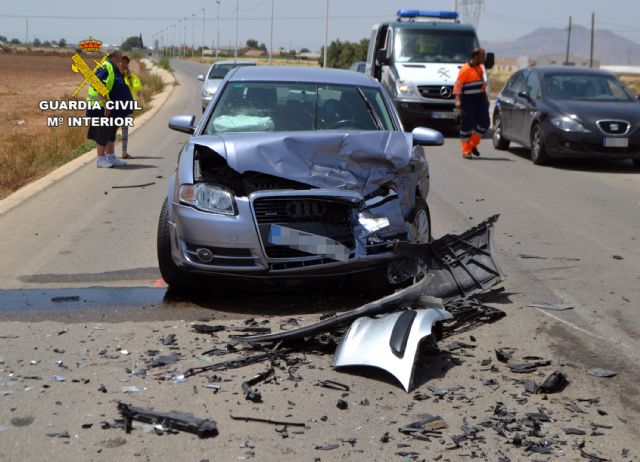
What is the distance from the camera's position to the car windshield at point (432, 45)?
893 inches

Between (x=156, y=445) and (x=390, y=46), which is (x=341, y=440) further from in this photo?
(x=390, y=46)

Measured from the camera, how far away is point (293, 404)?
15.8 ft

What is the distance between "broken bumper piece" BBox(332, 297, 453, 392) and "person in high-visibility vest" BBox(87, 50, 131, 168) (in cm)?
1055

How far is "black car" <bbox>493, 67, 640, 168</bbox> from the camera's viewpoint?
15.5 m

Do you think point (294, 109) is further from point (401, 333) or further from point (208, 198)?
point (401, 333)

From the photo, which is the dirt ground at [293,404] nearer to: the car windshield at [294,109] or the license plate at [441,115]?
the car windshield at [294,109]

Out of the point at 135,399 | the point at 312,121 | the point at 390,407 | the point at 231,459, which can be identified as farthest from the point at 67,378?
the point at 312,121

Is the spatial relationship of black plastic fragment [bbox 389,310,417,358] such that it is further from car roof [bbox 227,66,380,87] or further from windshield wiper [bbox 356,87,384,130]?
car roof [bbox 227,66,380,87]

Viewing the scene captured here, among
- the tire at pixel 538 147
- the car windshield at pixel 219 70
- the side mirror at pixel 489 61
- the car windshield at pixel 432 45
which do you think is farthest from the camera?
the car windshield at pixel 219 70

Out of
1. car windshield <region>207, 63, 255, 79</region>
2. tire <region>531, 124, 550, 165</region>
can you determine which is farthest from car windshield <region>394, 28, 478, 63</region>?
car windshield <region>207, 63, 255, 79</region>

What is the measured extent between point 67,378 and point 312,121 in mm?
3561

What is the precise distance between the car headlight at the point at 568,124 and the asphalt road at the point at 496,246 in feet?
2.33

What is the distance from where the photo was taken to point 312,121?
8008mm

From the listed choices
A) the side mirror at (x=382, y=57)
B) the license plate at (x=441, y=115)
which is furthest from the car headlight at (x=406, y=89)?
the side mirror at (x=382, y=57)
